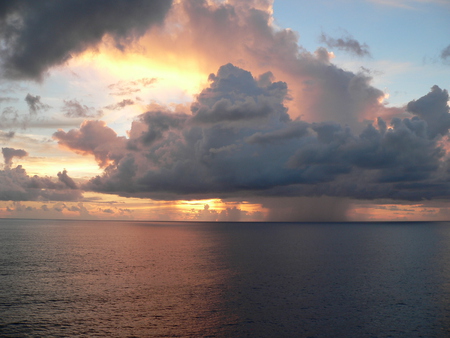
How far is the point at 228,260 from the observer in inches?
4414

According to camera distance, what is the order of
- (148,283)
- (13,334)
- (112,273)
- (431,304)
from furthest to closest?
(112,273), (148,283), (431,304), (13,334)

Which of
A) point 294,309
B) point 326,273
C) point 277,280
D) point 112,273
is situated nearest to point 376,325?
point 294,309

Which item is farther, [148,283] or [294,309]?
[148,283]

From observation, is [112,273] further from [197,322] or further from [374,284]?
[374,284]

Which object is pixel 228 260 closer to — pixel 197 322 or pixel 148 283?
pixel 148 283

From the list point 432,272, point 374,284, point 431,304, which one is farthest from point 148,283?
point 432,272

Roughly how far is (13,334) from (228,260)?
2976 inches

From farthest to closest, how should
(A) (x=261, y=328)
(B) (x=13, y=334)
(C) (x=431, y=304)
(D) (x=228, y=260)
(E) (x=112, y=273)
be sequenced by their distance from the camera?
(D) (x=228, y=260) → (E) (x=112, y=273) → (C) (x=431, y=304) → (A) (x=261, y=328) → (B) (x=13, y=334)

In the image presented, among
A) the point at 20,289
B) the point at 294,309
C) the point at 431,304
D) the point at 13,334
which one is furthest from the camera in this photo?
the point at 20,289

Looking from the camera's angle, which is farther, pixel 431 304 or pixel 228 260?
pixel 228 260

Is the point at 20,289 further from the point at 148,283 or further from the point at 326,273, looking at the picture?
the point at 326,273

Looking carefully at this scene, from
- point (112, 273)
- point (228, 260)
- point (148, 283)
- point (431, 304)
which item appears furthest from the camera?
point (228, 260)

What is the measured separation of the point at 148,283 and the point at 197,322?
28.9 m

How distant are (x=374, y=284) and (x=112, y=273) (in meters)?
63.2
